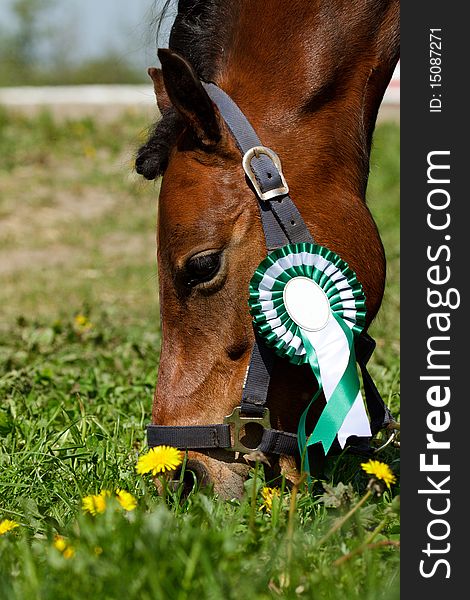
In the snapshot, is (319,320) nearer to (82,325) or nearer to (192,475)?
(192,475)

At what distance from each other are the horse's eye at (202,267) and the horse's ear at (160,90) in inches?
24.6

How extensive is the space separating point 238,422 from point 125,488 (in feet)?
1.44

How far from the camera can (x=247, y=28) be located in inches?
117

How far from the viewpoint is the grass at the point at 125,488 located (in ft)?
6.50

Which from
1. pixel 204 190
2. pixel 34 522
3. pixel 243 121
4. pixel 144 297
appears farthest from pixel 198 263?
pixel 144 297

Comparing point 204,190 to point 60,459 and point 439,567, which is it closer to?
point 60,459

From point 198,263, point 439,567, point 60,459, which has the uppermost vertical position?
point 198,263

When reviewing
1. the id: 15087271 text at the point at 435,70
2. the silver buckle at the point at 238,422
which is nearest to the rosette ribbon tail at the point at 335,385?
the silver buckle at the point at 238,422

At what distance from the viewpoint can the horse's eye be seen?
107 inches

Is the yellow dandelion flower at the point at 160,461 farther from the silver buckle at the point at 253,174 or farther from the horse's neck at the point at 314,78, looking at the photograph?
the horse's neck at the point at 314,78

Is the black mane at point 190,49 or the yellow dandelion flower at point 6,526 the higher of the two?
the black mane at point 190,49

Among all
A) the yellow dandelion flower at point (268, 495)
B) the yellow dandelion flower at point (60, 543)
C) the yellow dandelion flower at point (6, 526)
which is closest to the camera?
the yellow dandelion flower at point (60, 543)

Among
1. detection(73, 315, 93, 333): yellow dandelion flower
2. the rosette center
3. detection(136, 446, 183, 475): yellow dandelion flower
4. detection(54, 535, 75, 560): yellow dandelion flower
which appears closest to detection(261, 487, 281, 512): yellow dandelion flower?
detection(136, 446, 183, 475): yellow dandelion flower

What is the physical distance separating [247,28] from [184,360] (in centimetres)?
107
